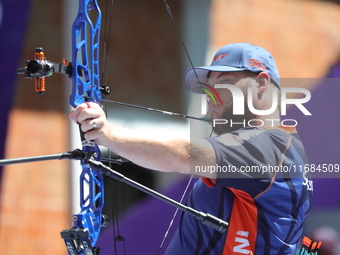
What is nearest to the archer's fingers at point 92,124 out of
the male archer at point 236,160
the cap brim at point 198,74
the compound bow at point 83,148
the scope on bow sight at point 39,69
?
the male archer at point 236,160

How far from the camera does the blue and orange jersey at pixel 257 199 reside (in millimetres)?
2018

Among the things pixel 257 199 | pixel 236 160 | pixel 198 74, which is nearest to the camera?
pixel 236 160

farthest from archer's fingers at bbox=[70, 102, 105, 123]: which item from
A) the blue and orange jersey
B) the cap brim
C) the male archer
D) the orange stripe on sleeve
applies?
the cap brim

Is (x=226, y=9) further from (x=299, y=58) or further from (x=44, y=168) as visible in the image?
(x=44, y=168)

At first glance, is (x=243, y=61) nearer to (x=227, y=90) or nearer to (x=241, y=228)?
(x=227, y=90)

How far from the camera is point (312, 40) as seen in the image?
16.8 ft

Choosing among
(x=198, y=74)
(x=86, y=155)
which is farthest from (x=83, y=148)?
(x=198, y=74)

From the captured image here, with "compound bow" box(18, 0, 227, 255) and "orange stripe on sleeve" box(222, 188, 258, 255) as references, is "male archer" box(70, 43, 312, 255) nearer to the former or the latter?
"orange stripe on sleeve" box(222, 188, 258, 255)

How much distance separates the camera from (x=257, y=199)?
2.13 m

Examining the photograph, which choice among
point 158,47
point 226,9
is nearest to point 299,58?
point 226,9

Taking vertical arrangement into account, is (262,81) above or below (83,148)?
above

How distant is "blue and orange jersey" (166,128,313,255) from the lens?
2.02 metres

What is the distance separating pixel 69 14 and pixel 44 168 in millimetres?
1024

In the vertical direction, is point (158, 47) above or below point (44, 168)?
above
